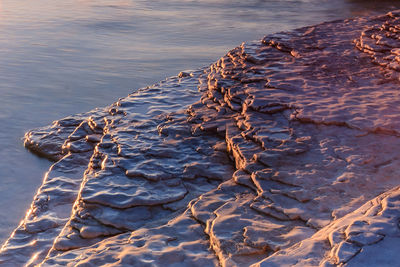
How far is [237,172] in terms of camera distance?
7.30ft

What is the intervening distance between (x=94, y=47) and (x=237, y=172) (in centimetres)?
379

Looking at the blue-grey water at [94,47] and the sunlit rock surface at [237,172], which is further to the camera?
the blue-grey water at [94,47]

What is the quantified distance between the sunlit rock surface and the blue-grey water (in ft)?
0.63

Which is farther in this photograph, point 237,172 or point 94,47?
point 94,47

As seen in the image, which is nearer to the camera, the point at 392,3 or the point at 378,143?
the point at 378,143

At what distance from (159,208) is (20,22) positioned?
5347 mm

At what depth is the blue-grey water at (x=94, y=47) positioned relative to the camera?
322 cm

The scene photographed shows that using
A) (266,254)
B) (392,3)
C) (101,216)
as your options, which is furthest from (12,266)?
(392,3)

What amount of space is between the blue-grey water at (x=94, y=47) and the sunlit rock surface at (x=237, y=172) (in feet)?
0.63

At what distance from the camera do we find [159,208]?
2188 mm

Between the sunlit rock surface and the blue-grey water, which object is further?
the blue-grey water

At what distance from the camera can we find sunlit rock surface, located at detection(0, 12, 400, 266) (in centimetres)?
171

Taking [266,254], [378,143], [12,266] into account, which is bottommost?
[12,266]

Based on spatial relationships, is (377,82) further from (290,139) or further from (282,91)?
(290,139)
